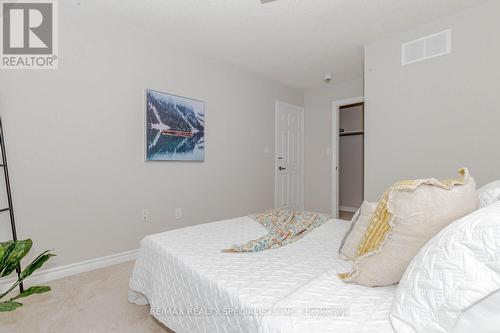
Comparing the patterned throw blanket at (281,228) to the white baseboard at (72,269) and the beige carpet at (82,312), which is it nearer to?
the beige carpet at (82,312)

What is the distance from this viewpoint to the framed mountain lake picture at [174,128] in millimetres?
2906

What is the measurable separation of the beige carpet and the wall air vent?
10.9 ft

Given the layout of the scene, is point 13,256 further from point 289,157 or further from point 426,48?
point 289,157

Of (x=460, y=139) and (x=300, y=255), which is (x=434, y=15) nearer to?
(x=460, y=139)

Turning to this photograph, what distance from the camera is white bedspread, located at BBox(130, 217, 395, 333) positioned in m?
0.87

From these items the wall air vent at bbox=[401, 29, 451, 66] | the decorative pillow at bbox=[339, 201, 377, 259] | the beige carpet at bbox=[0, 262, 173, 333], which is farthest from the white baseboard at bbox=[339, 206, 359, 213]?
the beige carpet at bbox=[0, 262, 173, 333]

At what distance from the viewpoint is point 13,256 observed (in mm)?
1015

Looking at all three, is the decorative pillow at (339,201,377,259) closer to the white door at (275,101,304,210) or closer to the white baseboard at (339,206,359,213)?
the white door at (275,101,304,210)

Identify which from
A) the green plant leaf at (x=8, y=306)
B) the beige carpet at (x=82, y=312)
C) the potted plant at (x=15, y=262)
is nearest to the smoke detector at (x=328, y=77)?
the beige carpet at (x=82, y=312)

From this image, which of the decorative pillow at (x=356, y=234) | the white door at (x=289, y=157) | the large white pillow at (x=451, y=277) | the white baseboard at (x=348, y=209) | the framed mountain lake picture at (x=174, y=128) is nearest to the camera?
the large white pillow at (x=451, y=277)

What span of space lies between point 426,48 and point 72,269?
408 cm

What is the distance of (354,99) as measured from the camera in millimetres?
4344
